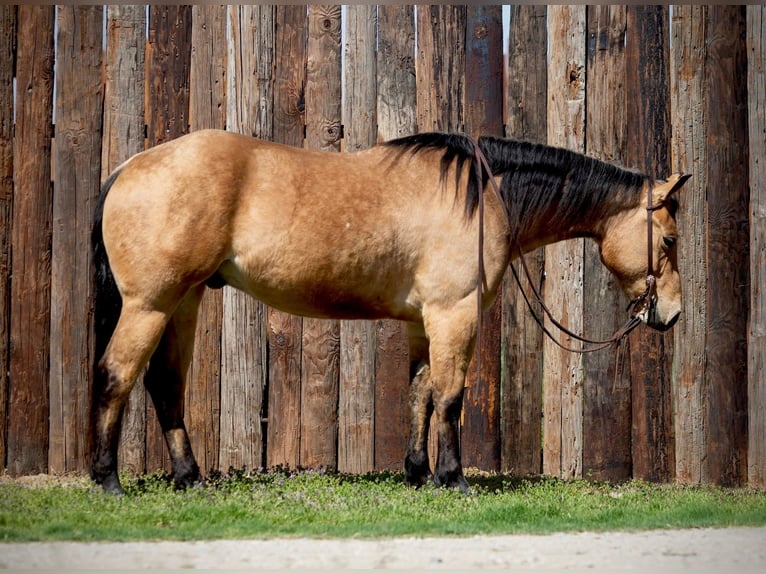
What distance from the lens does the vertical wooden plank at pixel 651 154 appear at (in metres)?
6.59

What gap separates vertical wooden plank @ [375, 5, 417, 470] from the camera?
6629 mm

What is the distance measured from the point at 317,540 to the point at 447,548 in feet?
2.14

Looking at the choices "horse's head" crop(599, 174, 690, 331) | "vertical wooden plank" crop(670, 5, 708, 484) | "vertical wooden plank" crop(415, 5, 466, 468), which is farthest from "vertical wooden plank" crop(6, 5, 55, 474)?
"vertical wooden plank" crop(670, 5, 708, 484)

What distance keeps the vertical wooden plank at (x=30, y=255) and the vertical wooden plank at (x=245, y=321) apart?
4.29ft

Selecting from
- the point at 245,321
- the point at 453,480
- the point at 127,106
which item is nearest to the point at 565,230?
the point at 453,480

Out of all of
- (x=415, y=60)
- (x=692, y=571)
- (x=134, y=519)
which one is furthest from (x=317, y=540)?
(x=415, y=60)

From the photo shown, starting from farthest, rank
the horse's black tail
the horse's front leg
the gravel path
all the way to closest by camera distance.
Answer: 1. the horse's front leg
2. the horse's black tail
3. the gravel path

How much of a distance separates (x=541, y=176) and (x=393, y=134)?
1.28m

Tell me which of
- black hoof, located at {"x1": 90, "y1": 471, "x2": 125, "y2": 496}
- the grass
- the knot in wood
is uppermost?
the knot in wood

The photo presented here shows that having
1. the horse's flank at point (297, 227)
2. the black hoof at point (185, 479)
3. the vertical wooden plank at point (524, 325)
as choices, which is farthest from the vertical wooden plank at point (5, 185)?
the vertical wooden plank at point (524, 325)

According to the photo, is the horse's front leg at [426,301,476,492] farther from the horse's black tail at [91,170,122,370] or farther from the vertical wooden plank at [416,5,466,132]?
Result: the horse's black tail at [91,170,122,370]

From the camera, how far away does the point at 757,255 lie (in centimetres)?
644

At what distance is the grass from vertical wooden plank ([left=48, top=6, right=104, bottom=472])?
46 centimetres

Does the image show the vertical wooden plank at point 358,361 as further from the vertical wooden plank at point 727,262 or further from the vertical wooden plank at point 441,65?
the vertical wooden plank at point 727,262
